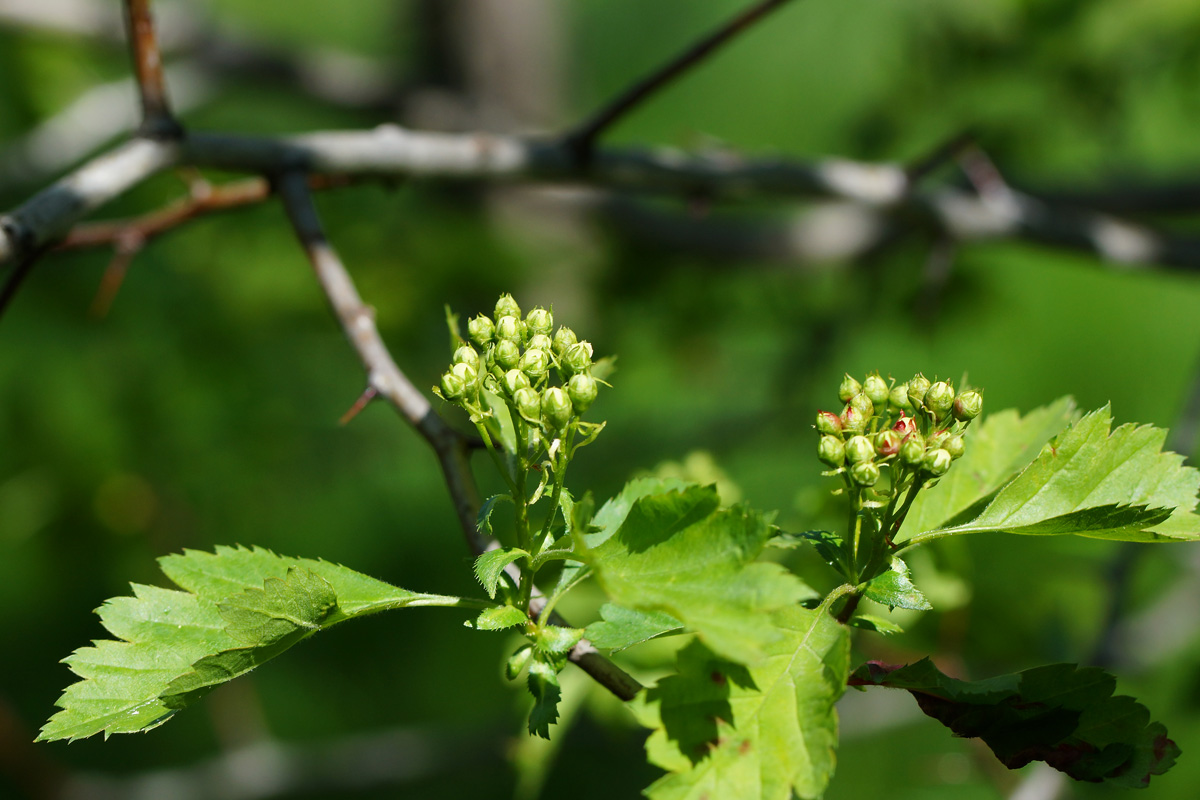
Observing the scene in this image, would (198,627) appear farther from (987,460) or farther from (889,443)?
(987,460)

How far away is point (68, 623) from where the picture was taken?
4031mm

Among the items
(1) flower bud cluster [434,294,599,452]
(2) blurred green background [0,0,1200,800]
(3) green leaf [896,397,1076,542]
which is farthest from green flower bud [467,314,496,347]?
(2) blurred green background [0,0,1200,800]

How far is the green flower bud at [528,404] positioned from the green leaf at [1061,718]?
0.36 metres

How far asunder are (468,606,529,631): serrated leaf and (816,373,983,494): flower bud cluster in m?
0.28

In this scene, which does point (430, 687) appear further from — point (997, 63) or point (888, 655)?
point (997, 63)

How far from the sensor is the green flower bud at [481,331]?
2.64 ft

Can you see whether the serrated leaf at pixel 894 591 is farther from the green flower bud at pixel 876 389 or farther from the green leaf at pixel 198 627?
the green leaf at pixel 198 627

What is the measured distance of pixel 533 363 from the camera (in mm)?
772

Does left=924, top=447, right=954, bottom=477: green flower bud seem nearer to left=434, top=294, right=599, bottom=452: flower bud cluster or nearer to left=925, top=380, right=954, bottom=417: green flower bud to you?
left=925, top=380, right=954, bottom=417: green flower bud

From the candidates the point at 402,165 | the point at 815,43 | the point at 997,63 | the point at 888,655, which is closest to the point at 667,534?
the point at 402,165

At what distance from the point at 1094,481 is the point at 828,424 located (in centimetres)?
24

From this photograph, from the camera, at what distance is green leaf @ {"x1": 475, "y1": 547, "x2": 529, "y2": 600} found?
726 millimetres

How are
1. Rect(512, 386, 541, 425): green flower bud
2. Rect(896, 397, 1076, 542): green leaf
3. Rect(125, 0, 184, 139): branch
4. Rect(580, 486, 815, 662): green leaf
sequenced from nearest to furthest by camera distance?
1. Rect(580, 486, 815, 662): green leaf
2. Rect(512, 386, 541, 425): green flower bud
3. Rect(896, 397, 1076, 542): green leaf
4. Rect(125, 0, 184, 139): branch

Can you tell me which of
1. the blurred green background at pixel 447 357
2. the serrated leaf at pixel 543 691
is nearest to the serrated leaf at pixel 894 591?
the serrated leaf at pixel 543 691
